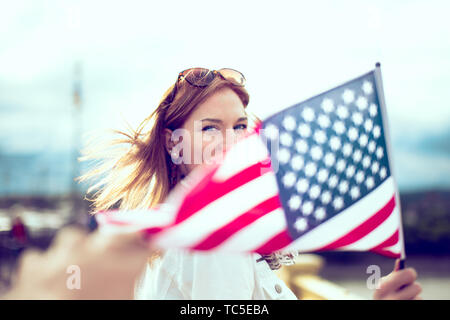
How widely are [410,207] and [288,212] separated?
33.5 feet

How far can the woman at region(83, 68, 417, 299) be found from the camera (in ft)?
5.28

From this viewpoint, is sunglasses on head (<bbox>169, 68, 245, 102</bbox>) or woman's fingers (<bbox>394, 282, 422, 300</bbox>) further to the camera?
sunglasses on head (<bbox>169, 68, 245, 102</bbox>)

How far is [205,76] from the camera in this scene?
1874 millimetres

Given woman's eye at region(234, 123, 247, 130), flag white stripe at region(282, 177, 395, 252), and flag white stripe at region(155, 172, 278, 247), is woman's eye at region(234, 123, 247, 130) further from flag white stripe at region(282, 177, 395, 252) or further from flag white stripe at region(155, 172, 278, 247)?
flag white stripe at region(282, 177, 395, 252)

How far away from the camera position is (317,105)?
1.66 m

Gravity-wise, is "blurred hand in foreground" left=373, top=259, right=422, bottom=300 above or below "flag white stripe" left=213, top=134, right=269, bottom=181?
below

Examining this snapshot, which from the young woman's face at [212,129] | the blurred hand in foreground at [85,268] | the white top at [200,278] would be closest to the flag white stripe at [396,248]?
the white top at [200,278]

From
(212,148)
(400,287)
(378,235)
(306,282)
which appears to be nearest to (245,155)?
(212,148)

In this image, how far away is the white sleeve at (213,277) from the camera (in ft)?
5.23

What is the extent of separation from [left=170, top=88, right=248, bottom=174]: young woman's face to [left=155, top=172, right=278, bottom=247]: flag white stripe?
7.2 inches

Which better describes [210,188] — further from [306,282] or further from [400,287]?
[306,282]

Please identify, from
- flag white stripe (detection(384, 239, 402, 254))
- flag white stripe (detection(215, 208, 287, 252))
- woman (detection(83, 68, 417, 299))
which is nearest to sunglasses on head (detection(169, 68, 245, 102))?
woman (detection(83, 68, 417, 299))

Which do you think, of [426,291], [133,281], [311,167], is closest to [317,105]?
[311,167]
